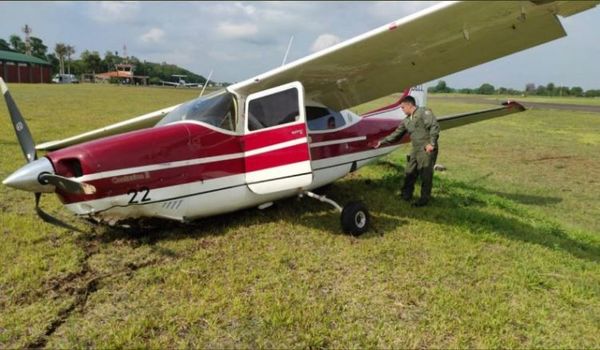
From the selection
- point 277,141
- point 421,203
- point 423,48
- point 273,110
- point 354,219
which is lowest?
point 421,203

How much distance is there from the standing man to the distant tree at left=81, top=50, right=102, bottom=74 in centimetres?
13255

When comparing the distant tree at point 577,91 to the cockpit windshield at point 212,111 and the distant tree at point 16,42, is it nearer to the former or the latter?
the cockpit windshield at point 212,111

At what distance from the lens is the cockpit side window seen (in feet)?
21.8

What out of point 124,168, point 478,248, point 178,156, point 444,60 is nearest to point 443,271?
point 478,248

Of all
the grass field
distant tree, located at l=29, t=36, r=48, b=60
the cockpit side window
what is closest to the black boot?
the grass field

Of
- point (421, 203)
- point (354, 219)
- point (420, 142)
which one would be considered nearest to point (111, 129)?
point (354, 219)

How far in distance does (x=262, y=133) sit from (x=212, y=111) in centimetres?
68

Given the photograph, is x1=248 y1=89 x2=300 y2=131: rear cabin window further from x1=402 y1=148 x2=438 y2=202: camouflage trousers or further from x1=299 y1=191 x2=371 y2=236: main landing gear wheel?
x1=402 y1=148 x2=438 y2=202: camouflage trousers

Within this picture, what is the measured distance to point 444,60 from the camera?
578 centimetres

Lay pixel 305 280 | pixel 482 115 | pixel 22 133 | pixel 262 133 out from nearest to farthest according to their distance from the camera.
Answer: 1. pixel 305 280
2. pixel 22 133
3. pixel 262 133
4. pixel 482 115

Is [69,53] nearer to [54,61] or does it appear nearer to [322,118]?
[54,61]

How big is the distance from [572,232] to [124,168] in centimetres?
654

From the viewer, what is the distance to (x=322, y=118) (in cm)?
678

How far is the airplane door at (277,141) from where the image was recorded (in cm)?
527
